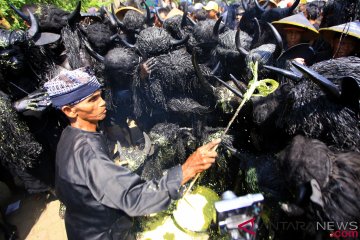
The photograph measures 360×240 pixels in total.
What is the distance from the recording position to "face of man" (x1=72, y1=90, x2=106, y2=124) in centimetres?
210

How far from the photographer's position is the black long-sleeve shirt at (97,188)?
1764 millimetres

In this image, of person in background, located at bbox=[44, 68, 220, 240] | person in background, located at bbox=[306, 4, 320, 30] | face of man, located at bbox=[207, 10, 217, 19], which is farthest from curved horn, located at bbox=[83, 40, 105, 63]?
person in background, located at bbox=[306, 4, 320, 30]

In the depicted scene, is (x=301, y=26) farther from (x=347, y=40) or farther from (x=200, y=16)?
(x=200, y=16)

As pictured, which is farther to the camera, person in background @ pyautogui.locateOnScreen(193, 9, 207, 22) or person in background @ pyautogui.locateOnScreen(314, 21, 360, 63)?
person in background @ pyautogui.locateOnScreen(193, 9, 207, 22)

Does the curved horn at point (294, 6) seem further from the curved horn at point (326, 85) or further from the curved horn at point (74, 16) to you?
the curved horn at point (74, 16)

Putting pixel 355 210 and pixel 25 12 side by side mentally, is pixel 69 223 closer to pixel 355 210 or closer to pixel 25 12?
pixel 355 210

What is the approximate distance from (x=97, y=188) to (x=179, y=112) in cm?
229

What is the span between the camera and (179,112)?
3.88m

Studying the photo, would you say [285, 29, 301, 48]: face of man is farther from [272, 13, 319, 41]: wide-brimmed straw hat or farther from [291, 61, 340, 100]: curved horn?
[291, 61, 340, 100]: curved horn

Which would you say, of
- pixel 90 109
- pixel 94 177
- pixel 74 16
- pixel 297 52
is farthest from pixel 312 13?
pixel 94 177

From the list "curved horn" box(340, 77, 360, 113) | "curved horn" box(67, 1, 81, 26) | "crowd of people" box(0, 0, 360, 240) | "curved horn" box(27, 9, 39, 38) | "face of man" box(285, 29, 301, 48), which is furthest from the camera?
"curved horn" box(67, 1, 81, 26)

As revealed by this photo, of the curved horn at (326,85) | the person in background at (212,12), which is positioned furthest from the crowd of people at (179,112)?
the person in background at (212,12)

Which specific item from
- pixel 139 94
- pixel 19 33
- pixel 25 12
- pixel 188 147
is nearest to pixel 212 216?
pixel 188 147

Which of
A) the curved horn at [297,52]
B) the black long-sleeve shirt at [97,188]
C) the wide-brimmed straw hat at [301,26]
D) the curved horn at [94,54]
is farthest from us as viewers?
the curved horn at [94,54]
